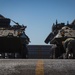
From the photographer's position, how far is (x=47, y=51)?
94.6ft

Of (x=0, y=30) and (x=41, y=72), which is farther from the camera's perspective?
(x=0, y=30)

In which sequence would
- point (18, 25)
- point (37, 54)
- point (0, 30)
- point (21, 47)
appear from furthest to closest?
point (37, 54) < point (18, 25) < point (0, 30) < point (21, 47)

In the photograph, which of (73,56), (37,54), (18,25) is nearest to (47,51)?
(37,54)

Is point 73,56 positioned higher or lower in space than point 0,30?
lower

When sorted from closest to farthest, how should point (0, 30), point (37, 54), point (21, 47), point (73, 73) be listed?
point (73, 73)
point (21, 47)
point (0, 30)
point (37, 54)

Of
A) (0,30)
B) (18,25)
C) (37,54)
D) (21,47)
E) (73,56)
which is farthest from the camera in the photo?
(37,54)

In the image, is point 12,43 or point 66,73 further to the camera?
point 12,43

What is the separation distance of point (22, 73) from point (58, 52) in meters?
14.8

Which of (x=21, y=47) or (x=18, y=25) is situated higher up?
(x=18, y=25)

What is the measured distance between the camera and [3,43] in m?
19.3

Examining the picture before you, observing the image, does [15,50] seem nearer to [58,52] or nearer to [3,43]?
[3,43]

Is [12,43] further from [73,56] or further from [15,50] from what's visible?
[73,56]

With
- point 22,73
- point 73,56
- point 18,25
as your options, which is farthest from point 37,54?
point 22,73

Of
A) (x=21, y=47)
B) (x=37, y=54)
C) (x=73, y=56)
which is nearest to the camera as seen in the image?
(x=73, y=56)
